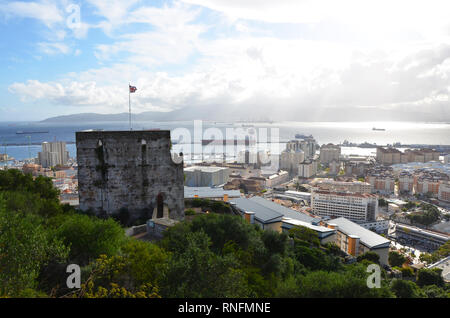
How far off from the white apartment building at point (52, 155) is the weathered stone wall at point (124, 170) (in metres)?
71.4

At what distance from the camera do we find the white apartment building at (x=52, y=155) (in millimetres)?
73456

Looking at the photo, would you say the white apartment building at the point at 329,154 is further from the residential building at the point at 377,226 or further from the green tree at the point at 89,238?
the green tree at the point at 89,238

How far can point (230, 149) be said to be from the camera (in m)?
120

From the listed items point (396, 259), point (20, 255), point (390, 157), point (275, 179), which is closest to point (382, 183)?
point (275, 179)

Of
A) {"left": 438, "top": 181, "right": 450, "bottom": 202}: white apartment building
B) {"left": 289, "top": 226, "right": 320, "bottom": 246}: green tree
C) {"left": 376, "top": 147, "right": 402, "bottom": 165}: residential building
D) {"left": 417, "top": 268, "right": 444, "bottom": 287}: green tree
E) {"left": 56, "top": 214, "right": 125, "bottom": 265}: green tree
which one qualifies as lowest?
{"left": 438, "top": 181, "right": 450, "bottom": 202}: white apartment building

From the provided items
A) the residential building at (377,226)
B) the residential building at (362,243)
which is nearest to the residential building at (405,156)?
the residential building at (377,226)

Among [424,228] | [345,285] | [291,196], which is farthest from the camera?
[291,196]

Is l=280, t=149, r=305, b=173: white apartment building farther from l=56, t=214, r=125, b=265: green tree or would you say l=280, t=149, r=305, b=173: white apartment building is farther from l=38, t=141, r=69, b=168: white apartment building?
l=56, t=214, r=125, b=265: green tree

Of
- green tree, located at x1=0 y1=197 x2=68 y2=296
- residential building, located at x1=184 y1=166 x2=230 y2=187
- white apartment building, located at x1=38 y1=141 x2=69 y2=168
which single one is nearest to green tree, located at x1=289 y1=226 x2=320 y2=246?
green tree, located at x1=0 y1=197 x2=68 y2=296

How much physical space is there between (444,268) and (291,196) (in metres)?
28.6

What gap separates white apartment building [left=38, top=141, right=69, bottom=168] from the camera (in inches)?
2892

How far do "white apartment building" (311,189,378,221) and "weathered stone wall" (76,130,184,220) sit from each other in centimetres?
3639
